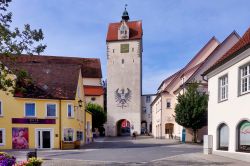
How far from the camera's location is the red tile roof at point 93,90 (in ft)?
253

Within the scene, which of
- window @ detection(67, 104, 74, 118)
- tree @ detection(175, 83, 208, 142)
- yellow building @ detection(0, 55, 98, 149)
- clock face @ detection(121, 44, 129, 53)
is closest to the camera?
yellow building @ detection(0, 55, 98, 149)

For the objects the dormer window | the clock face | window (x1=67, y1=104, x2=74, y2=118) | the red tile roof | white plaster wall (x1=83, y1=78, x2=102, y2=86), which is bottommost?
window (x1=67, y1=104, x2=74, y2=118)

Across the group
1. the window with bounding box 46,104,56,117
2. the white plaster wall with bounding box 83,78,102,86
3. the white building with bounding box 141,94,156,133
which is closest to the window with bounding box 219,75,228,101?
the window with bounding box 46,104,56,117

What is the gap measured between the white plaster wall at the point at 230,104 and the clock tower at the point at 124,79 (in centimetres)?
4431

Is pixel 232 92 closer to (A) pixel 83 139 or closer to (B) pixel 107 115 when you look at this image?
(A) pixel 83 139

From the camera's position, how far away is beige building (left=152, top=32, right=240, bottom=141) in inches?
1709

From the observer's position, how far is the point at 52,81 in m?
36.0

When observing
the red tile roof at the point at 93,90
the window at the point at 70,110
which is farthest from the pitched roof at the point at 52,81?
the red tile roof at the point at 93,90

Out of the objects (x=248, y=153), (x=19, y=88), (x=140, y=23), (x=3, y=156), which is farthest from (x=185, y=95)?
(x=140, y=23)

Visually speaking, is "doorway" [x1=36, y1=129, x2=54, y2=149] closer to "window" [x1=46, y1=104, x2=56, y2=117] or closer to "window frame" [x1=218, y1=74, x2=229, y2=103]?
"window" [x1=46, y1=104, x2=56, y2=117]

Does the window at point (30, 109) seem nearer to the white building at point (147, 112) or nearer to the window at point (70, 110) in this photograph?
the window at point (70, 110)

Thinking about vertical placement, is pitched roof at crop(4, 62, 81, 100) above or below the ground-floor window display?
above

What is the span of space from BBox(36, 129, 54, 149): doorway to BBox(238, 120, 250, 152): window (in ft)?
62.4

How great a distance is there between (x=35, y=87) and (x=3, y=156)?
81.6 ft
